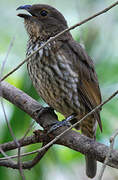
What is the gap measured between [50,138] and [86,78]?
99 centimetres

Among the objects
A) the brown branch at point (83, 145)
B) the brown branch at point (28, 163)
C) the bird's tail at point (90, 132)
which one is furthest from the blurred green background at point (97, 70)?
the brown branch at point (83, 145)

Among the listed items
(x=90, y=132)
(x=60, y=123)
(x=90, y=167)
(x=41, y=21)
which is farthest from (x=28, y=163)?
(x=41, y=21)

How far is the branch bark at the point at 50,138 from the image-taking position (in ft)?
9.42

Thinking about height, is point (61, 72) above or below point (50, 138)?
above

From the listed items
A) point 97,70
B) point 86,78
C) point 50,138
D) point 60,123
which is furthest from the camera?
point 97,70

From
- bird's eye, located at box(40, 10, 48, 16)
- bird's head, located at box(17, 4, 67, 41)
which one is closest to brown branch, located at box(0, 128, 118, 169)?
bird's head, located at box(17, 4, 67, 41)

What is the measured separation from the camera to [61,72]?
3.79 m

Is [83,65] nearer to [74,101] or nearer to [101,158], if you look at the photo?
[74,101]

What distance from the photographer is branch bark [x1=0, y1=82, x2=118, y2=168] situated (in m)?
2.87

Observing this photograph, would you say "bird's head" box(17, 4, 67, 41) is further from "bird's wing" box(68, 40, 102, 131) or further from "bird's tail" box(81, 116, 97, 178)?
"bird's tail" box(81, 116, 97, 178)

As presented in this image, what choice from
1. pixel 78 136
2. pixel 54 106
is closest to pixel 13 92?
pixel 54 106

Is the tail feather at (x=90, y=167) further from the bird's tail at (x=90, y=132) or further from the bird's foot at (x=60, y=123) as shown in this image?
the bird's foot at (x=60, y=123)

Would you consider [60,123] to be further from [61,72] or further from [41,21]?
[41,21]

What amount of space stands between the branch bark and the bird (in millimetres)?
211
